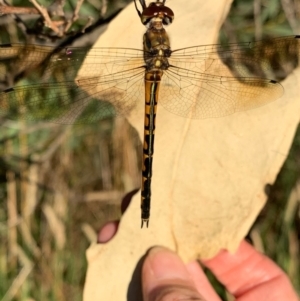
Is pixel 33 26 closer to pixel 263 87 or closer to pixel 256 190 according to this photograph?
pixel 263 87

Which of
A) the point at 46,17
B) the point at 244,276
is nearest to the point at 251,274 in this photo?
the point at 244,276

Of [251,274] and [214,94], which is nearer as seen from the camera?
[214,94]

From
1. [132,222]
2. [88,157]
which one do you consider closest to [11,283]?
[88,157]

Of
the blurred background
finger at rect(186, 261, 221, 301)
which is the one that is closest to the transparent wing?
the blurred background

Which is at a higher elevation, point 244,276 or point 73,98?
point 73,98

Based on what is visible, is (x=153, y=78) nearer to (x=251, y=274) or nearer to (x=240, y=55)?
(x=240, y=55)

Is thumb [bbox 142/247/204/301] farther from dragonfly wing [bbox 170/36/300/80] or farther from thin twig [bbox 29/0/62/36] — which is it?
thin twig [bbox 29/0/62/36]
